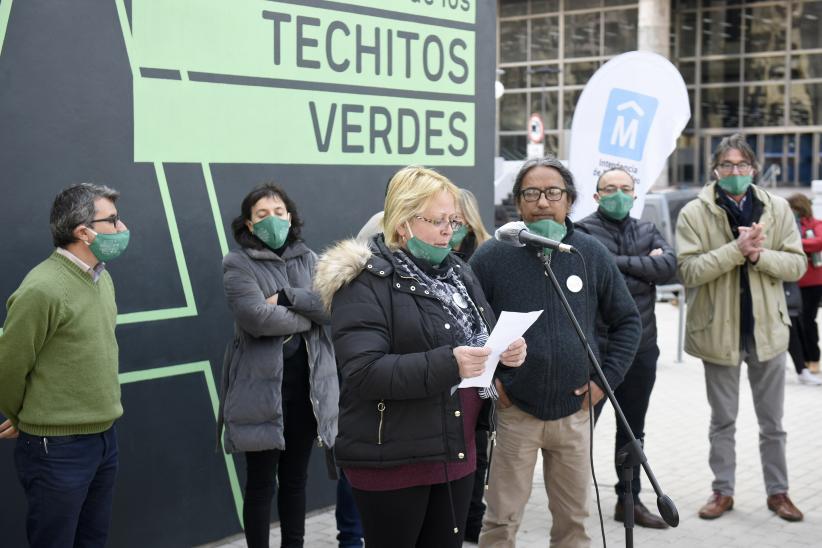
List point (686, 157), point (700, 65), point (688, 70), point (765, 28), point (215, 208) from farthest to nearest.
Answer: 1. point (686, 157)
2. point (688, 70)
3. point (700, 65)
4. point (765, 28)
5. point (215, 208)

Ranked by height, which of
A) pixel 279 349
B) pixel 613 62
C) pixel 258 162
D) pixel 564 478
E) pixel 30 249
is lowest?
pixel 564 478

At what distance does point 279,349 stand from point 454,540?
1624mm

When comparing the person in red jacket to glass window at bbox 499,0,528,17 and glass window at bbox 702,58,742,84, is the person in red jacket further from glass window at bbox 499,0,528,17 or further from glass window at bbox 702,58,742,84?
glass window at bbox 499,0,528,17

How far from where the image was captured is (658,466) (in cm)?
763

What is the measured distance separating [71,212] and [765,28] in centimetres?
4288

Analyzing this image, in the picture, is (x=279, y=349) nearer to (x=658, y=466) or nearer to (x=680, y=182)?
(x=658, y=466)

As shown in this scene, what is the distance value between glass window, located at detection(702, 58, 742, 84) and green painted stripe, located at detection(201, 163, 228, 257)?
136 ft

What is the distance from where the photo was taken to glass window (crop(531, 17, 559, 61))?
46688 mm

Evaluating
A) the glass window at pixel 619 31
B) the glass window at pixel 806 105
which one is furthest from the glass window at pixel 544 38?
the glass window at pixel 806 105

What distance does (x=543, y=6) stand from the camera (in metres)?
47.0

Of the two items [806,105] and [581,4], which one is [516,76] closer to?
[581,4]

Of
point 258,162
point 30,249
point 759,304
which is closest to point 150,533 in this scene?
point 30,249

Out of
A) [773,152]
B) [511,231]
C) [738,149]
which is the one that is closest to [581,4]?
[773,152]

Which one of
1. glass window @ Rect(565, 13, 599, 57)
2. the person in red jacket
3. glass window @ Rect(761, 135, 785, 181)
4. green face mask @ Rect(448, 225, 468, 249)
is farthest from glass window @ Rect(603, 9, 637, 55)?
green face mask @ Rect(448, 225, 468, 249)
